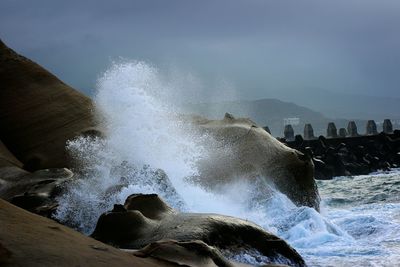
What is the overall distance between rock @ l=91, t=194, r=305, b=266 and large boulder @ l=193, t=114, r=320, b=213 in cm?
404

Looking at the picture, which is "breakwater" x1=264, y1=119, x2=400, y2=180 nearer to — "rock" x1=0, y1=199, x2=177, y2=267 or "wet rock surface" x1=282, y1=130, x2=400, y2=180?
"wet rock surface" x1=282, y1=130, x2=400, y2=180

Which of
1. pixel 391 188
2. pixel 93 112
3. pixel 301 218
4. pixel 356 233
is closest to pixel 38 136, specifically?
pixel 93 112

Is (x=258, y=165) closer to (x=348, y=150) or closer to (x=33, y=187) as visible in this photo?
(x=33, y=187)

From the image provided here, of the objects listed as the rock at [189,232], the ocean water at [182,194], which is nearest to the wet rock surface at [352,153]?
the ocean water at [182,194]

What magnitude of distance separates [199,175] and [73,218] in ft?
9.35

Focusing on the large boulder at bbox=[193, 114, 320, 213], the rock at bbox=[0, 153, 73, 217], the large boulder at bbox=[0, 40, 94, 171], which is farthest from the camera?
the large boulder at bbox=[0, 40, 94, 171]

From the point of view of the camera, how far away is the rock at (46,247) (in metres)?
4.09

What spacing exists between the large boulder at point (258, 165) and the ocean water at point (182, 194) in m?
0.18

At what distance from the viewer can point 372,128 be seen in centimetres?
3170

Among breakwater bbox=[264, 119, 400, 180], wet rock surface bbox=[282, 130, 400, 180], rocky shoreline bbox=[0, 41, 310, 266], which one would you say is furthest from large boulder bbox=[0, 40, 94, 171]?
breakwater bbox=[264, 119, 400, 180]

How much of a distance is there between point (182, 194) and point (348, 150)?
18.4 m

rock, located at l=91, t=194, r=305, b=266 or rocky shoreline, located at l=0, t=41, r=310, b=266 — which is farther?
rock, located at l=91, t=194, r=305, b=266

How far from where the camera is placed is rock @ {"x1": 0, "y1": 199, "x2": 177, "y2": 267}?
4094 mm

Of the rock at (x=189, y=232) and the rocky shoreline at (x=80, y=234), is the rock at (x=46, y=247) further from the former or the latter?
the rock at (x=189, y=232)
